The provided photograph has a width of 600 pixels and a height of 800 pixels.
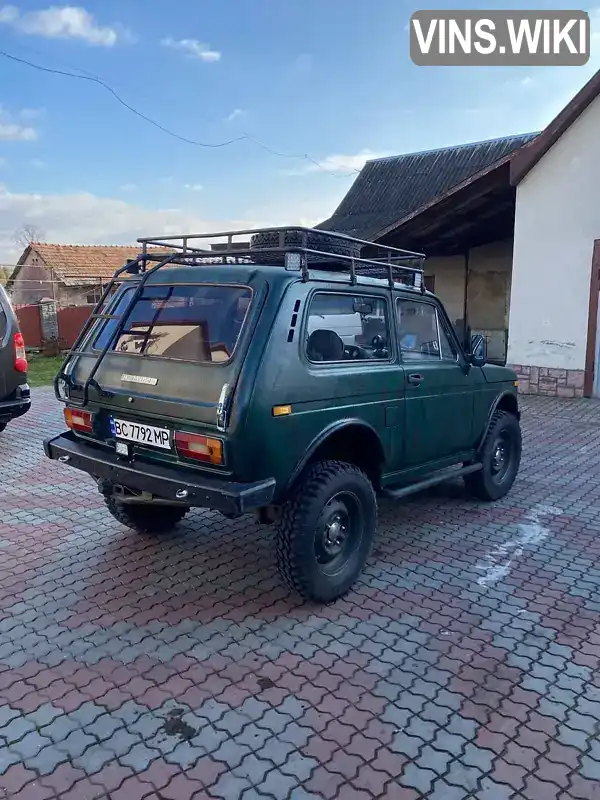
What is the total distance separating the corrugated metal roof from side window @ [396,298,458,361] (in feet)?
37.9

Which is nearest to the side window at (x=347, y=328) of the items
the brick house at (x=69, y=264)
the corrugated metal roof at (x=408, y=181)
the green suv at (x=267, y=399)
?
the green suv at (x=267, y=399)

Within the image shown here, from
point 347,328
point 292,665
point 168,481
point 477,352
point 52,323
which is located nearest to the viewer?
point 292,665

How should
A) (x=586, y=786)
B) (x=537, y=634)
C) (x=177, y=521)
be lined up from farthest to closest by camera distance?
(x=177, y=521)
(x=537, y=634)
(x=586, y=786)

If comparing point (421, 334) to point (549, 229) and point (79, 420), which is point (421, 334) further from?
point (549, 229)

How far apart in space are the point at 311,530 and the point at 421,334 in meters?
1.90

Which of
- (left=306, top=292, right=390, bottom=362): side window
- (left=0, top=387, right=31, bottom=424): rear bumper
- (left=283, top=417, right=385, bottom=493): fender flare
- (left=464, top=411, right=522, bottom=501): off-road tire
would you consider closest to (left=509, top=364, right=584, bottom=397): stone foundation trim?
(left=464, top=411, right=522, bottom=501): off-road tire

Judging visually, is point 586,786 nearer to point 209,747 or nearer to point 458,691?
point 458,691

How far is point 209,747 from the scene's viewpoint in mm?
2445

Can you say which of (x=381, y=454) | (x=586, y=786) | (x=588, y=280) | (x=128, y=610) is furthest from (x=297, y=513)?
(x=588, y=280)

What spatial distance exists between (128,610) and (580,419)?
7822 millimetres

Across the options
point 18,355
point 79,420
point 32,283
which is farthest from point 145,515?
point 32,283

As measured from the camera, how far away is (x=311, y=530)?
3.36 m

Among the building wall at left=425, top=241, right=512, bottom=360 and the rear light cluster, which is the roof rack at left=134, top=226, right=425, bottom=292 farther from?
the building wall at left=425, top=241, right=512, bottom=360

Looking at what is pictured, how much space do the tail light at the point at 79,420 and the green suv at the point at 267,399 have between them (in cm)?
1
